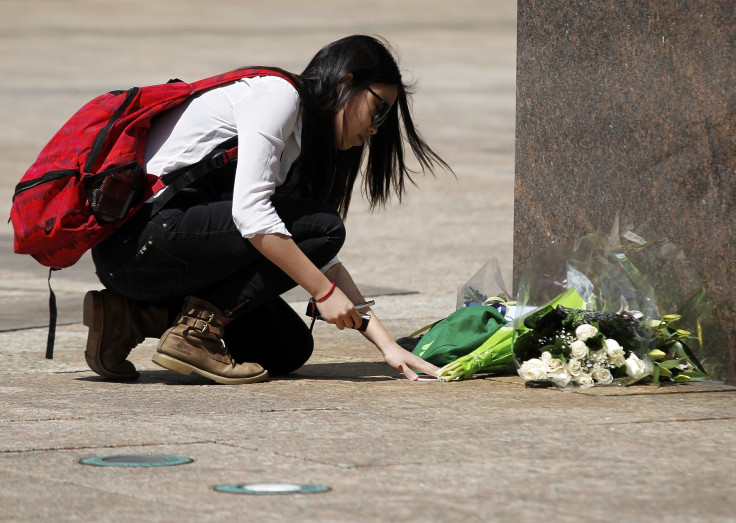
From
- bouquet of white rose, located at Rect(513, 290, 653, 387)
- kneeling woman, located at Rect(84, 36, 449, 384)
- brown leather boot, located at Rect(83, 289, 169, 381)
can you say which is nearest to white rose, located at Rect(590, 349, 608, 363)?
bouquet of white rose, located at Rect(513, 290, 653, 387)

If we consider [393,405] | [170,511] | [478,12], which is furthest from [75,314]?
[478,12]

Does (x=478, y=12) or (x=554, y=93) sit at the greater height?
(x=478, y=12)

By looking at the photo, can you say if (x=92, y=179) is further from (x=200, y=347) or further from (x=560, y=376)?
(x=560, y=376)

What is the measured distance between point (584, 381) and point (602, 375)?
0.23 ft

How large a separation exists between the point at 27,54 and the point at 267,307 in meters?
22.7

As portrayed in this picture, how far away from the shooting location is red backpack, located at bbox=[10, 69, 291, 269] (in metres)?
3.97

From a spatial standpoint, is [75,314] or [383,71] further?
[75,314]

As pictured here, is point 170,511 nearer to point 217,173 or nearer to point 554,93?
point 217,173

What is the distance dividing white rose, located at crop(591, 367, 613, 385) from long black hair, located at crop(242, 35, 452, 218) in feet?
2.77

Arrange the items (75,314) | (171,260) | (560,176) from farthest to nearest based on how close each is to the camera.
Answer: (75,314) → (560,176) → (171,260)

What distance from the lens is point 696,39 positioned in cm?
426

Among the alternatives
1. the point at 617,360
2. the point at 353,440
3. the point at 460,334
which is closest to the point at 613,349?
the point at 617,360

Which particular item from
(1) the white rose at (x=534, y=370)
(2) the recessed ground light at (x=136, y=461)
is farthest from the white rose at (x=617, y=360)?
(2) the recessed ground light at (x=136, y=461)

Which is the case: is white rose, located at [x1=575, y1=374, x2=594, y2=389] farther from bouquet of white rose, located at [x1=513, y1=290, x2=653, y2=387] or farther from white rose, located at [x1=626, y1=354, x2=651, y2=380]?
white rose, located at [x1=626, y1=354, x2=651, y2=380]
